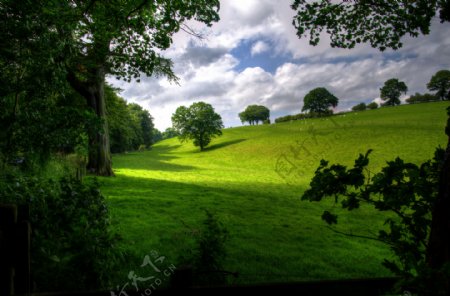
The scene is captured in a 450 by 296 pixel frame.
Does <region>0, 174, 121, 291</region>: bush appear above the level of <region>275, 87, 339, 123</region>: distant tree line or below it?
below

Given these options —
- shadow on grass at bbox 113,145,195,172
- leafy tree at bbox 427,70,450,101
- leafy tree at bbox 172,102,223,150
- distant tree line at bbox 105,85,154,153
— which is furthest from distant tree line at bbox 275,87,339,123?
shadow on grass at bbox 113,145,195,172

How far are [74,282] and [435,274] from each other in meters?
5.29

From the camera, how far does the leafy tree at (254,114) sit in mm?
154375

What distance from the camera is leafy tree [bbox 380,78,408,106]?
113m

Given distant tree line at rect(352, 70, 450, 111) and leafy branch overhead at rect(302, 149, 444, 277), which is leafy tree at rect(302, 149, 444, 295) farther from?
distant tree line at rect(352, 70, 450, 111)

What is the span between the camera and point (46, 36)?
5.66 metres

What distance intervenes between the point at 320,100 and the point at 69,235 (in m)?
111

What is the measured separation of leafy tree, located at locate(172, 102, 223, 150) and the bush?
2852 inches

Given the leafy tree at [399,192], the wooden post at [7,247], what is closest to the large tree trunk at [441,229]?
the leafy tree at [399,192]

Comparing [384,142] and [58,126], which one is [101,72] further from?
[384,142]

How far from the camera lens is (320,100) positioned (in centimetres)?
10644

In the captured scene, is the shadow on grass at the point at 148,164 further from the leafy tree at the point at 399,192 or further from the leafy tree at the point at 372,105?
the leafy tree at the point at 372,105

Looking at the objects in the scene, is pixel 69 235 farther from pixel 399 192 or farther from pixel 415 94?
pixel 415 94

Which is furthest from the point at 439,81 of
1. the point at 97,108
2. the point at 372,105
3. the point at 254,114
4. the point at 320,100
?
the point at 97,108
